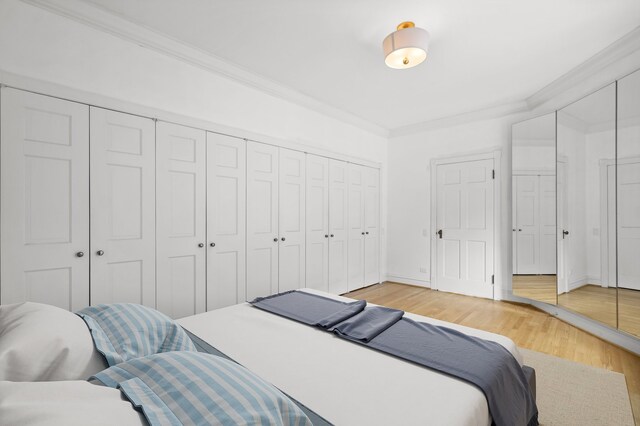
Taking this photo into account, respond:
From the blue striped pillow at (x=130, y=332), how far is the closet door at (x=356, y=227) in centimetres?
354

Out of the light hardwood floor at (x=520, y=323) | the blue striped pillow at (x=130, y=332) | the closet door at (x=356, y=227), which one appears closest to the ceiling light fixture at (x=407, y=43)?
the closet door at (x=356, y=227)

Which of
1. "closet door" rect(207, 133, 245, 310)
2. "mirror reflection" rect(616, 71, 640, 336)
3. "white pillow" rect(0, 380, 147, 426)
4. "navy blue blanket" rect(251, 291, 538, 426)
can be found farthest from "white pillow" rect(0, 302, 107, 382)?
"mirror reflection" rect(616, 71, 640, 336)

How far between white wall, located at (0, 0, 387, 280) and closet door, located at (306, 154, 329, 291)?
431mm

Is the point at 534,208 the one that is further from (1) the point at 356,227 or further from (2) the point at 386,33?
(2) the point at 386,33

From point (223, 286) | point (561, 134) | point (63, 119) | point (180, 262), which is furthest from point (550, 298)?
point (63, 119)

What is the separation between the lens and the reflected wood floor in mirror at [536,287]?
148 inches

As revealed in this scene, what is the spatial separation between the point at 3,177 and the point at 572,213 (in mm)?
5210

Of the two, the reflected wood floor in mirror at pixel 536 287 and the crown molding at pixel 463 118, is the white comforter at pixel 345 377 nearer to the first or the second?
the reflected wood floor in mirror at pixel 536 287

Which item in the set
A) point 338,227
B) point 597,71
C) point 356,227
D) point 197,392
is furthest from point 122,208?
point 597,71

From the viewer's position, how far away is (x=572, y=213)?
135 inches

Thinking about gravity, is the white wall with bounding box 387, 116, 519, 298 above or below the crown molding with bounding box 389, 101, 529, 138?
below

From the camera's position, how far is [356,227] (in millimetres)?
4941

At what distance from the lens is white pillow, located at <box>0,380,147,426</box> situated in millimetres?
618

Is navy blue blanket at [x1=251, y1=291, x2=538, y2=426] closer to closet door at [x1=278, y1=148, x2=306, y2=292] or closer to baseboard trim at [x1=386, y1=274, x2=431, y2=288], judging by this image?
closet door at [x1=278, y1=148, x2=306, y2=292]
